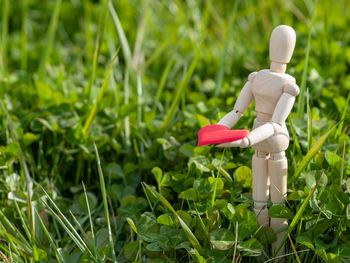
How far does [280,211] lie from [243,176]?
28 centimetres

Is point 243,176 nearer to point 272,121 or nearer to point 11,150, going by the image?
point 272,121

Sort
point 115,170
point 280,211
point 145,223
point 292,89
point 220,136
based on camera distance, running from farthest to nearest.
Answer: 1. point 115,170
2. point 145,223
3. point 280,211
4. point 292,89
5. point 220,136

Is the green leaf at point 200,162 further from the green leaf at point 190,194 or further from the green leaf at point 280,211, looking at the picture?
the green leaf at point 280,211

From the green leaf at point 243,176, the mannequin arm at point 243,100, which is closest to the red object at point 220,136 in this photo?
the mannequin arm at point 243,100

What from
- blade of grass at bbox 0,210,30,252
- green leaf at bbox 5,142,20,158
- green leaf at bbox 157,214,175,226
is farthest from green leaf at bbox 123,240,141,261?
green leaf at bbox 5,142,20,158

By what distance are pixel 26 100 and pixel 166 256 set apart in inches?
56.8

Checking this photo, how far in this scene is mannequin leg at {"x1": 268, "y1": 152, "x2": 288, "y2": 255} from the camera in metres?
1.58

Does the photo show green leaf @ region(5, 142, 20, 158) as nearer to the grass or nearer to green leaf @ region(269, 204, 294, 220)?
the grass

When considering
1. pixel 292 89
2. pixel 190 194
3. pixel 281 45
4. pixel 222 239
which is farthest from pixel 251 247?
pixel 281 45

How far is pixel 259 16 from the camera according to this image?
3.88m

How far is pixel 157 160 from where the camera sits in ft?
7.18

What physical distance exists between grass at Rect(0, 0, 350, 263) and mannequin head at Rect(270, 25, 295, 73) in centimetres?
34

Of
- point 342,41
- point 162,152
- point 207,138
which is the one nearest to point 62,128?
point 162,152

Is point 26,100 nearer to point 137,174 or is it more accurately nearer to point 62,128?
point 62,128
